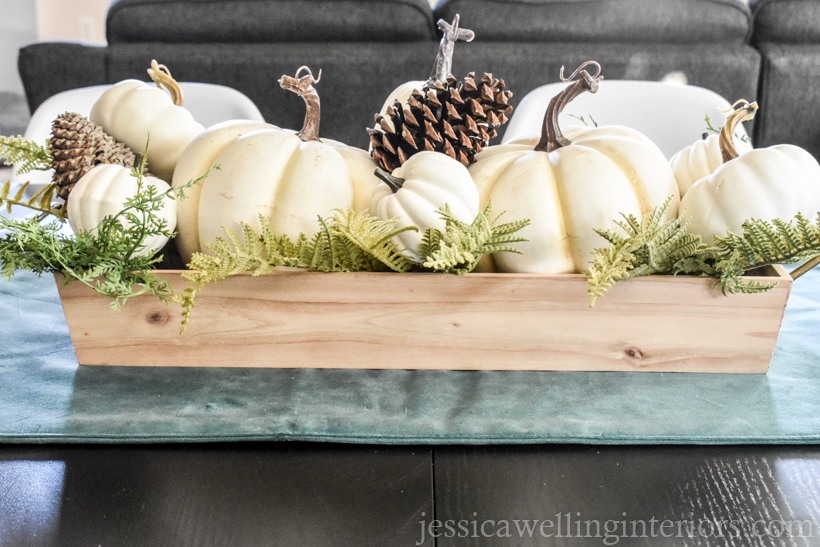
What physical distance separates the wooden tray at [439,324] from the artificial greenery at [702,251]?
2cm

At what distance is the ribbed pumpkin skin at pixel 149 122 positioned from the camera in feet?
2.81

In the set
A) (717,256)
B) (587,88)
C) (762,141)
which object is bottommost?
(762,141)

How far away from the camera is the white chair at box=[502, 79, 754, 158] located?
5.23 ft

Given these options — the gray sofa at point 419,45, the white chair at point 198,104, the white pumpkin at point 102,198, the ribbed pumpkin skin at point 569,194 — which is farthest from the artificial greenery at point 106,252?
the gray sofa at point 419,45

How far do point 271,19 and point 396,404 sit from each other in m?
1.84

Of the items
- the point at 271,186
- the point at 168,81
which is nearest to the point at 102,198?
the point at 271,186

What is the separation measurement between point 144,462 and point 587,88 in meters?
0.58

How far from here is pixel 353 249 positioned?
70 centimetres

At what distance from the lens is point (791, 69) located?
7.38ft

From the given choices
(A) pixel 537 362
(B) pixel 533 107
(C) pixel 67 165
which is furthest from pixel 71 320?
(B) pixel 533 107

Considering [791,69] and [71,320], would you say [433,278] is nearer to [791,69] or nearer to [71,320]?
[71,320]

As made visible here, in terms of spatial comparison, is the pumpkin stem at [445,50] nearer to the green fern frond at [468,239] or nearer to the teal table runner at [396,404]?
the green fern frond at [468,239]

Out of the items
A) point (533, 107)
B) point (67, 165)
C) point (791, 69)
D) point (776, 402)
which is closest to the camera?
point (776, 402)

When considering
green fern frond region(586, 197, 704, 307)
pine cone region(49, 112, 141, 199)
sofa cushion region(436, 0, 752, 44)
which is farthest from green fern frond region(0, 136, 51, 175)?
sofa cushion region(436, 0, 752, 44)
